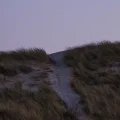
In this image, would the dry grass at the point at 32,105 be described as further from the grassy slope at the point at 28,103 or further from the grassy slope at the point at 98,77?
the grassy slope at the point at 98,77

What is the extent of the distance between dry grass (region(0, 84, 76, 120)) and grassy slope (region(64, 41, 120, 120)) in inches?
29.7

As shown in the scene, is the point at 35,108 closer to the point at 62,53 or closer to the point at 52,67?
the point at 52,67

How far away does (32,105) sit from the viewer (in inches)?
385

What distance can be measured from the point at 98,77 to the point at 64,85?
1277 millimetres

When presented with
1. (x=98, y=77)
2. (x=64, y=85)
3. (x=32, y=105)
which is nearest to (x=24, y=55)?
(x=64, y=85)

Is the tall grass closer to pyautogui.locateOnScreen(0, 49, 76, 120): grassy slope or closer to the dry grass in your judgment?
pyautogui.locateOnScreen(0, 49, 76, 120): grassy slope

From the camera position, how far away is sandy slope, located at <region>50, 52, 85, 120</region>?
1046 cm

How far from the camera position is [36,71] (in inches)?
523

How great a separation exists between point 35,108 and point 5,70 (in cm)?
341

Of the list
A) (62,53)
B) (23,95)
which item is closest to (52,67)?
(62,53)

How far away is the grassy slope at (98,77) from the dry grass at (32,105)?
753 mm

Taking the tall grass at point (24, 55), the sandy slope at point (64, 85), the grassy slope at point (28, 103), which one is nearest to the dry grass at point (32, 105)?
the grassy slope at point (28, 103)

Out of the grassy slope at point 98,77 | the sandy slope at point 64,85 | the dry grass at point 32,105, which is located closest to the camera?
the dry grass at point 32,105

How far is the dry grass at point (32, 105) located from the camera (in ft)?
29.1
